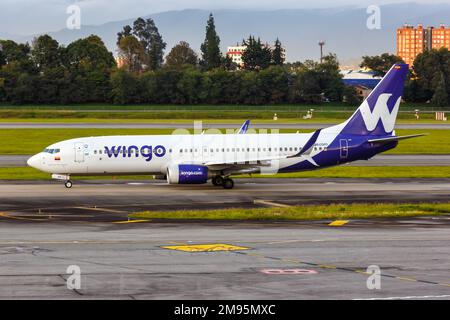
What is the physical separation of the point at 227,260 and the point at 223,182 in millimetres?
24778

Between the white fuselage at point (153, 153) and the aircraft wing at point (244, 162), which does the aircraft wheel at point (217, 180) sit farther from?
the aircraft wing at point (244, 162)

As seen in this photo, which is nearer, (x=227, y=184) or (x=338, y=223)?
(x=338, y=223)

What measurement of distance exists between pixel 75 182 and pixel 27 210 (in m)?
14.4

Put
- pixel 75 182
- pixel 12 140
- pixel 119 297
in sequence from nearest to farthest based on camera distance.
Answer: pixel 119 297
pixel 75 182
pixel 12 140

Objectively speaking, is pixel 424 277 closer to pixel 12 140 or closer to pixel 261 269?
pixel 261 269

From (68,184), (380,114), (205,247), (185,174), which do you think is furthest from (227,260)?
(380,114)

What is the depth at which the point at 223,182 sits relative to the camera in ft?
176

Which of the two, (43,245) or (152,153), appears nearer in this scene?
(43,245)

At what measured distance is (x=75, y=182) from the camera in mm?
56906

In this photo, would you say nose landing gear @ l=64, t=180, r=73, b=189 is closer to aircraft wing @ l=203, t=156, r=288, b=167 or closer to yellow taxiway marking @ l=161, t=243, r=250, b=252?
aircraft wing @ l=203, t=156, r=288, b=167

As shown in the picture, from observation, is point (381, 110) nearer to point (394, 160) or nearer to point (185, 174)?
point (185, 174)

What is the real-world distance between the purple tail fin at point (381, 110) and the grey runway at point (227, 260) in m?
17.5
